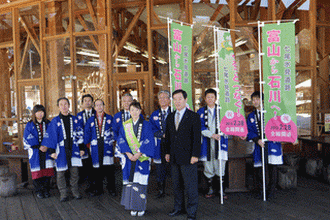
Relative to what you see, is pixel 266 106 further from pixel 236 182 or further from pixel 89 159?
pixel 89 159

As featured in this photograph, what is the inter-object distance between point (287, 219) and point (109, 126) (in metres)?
2.94

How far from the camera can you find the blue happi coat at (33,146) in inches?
165

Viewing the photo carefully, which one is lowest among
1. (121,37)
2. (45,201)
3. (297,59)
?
(45,201)

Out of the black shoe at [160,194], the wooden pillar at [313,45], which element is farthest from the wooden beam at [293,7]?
the black shoe at [160,194]

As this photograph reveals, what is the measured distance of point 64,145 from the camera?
4078 mm

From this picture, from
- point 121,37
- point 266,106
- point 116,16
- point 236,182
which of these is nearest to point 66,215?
point 236,182

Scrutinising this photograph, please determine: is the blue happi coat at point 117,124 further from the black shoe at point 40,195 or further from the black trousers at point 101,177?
the black shoe at point 40,195

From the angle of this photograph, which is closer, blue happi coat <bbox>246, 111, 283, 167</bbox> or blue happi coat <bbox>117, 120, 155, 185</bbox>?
blue happi coat <bbox>117, 120, 155, 185</bbox>

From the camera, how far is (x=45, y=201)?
4.11 meters

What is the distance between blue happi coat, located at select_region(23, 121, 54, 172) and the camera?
420cm

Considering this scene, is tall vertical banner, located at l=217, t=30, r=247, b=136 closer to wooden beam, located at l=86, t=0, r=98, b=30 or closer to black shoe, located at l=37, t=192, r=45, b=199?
black shoe, located at l=37, t=192, r=45, b=199

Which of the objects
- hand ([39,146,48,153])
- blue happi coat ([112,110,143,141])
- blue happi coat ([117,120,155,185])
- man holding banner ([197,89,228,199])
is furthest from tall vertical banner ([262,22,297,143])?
hand ([39,146,48,153])

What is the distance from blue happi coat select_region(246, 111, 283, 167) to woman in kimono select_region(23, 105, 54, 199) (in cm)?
327

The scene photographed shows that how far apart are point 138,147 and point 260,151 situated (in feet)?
6.26
